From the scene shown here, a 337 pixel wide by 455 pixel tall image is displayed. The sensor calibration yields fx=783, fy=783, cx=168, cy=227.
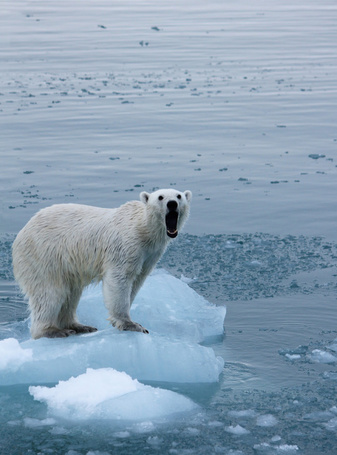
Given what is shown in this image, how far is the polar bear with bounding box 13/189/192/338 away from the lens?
5090 millimetres

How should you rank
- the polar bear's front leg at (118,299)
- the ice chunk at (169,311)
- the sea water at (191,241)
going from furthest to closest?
1. the ice chunk at (169,311)
2. the polar bear's front leg at (118,299)
3. the sea water at (191,241)

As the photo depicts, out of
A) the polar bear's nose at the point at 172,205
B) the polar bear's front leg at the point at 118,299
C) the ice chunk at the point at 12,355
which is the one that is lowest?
the ice chunk at the point at 12,355

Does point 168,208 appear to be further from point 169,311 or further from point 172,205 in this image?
point 169,311

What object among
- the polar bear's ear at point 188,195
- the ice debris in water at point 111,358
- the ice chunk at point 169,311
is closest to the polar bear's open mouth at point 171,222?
the polar bear's ear at point 188,195

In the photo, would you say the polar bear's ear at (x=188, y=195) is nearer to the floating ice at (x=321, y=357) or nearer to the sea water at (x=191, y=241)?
the sea water at (x=191, y=241)

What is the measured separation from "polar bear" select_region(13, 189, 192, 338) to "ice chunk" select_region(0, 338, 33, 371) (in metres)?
0.29

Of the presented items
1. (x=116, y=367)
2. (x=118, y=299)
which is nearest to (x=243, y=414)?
(x=116, y=367)

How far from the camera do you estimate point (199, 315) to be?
5.77 m

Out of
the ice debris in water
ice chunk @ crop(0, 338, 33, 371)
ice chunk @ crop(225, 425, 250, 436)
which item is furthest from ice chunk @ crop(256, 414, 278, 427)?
ice chunk @ crop(0, 338, 33, 371)

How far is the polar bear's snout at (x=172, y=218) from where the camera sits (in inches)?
195

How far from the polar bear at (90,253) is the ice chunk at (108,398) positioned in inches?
21.8

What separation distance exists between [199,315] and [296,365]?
0.94 meters

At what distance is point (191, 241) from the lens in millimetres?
7461

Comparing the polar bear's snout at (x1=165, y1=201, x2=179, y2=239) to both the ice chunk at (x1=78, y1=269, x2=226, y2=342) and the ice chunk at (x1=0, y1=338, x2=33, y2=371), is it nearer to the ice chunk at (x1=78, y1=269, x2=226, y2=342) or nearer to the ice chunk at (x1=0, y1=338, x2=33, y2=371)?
the ice chunk at (x1=78, y1=269, x2=226, y2=342)
